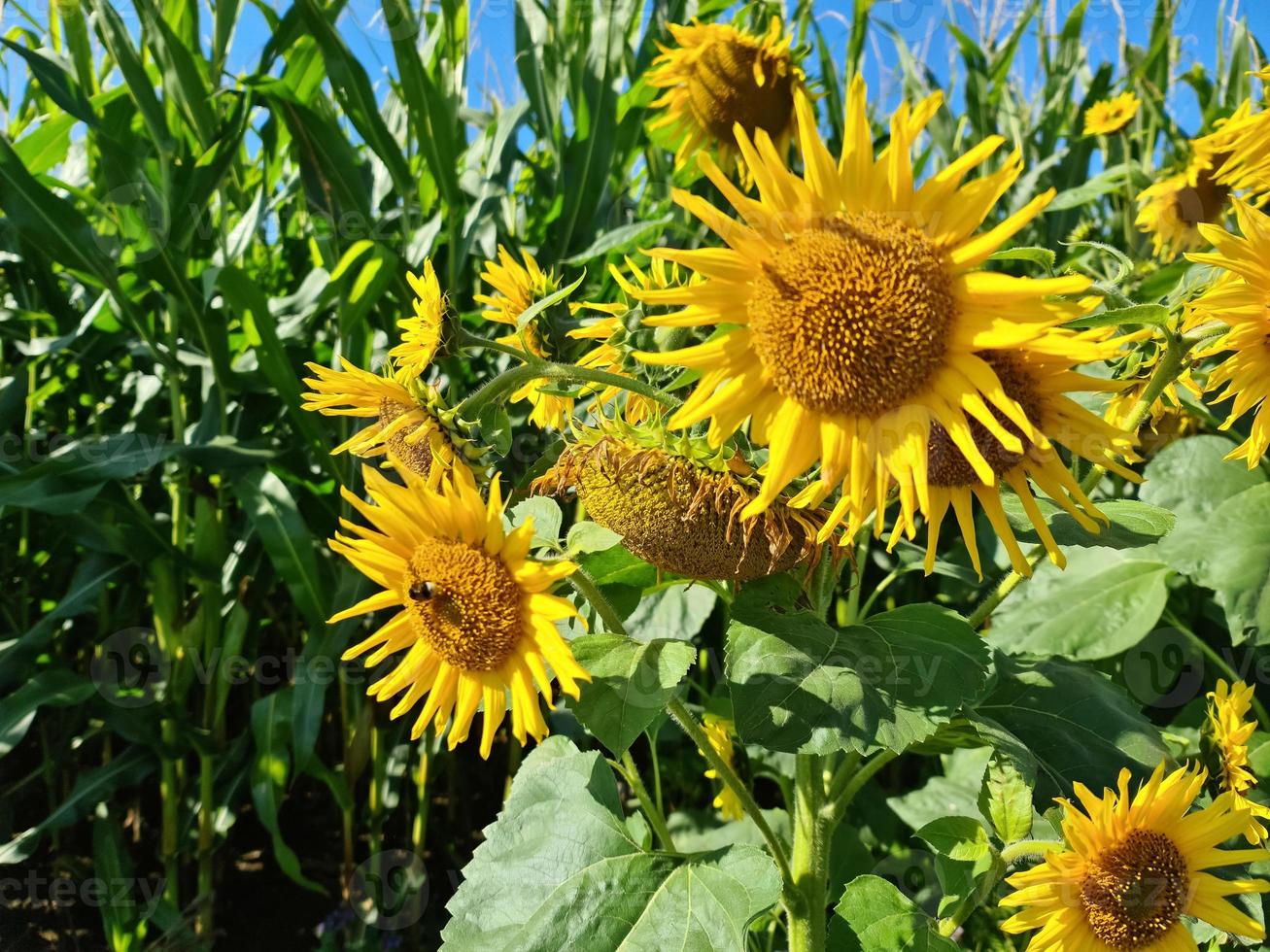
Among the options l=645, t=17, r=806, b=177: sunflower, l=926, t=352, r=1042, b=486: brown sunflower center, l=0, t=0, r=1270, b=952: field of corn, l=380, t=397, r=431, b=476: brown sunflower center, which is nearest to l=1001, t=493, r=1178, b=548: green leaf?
l=0, t=0, r=1270, b=952: field of corn

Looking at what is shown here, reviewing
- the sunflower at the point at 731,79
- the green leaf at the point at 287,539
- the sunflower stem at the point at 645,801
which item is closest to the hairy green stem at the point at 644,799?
the sunflower stem at the point at 645,801

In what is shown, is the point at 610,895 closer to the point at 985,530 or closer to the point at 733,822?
the point at 733,822

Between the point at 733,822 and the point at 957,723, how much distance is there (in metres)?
0.67

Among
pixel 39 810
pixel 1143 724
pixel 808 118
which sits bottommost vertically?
pixel 39 810

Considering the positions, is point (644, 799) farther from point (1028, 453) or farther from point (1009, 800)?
point (1028, 453)

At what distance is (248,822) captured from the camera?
2.20 metres

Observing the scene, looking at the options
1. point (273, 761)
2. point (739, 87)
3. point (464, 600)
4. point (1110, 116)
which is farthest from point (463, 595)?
point (1110, 116)

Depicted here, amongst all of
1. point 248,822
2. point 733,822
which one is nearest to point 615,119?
point 733,822

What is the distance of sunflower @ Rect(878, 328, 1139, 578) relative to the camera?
63 centimetres

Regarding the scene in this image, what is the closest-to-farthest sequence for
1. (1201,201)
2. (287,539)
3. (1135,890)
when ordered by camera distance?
(1135,890), (287,539), (1201,201)

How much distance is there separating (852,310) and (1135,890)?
0.59 meters

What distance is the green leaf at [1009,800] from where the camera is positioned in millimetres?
834

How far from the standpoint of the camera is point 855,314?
1.97ft

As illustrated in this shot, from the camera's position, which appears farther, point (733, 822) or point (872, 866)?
point (733, 822)
